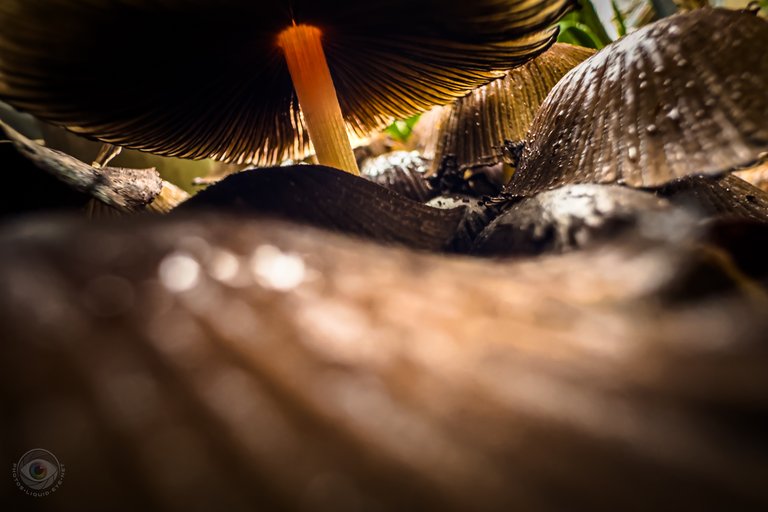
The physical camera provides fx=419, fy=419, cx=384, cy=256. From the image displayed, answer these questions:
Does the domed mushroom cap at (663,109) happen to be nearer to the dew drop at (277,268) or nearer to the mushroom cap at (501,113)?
the mushroom cap at (501,113)

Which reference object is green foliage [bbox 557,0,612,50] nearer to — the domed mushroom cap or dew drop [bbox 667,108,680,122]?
the domed mushroom cap

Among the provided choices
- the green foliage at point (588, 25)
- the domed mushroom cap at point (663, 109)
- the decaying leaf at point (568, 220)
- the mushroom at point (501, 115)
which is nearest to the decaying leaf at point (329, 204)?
the decaying leaf at point (568, 220)

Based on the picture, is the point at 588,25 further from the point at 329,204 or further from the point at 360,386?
the point at 360,386

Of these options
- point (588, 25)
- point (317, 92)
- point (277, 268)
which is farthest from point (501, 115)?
point (588, 25)

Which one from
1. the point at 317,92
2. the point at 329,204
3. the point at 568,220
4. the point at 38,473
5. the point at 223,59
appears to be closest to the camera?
the point at 38,473

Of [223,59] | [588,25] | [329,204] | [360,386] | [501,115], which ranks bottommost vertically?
[360,386]

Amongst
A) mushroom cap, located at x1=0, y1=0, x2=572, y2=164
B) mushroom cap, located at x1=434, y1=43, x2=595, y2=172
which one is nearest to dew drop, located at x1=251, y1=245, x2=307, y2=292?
mushroom cap, located at x1=0, y1=0, x2=572, y2=164
